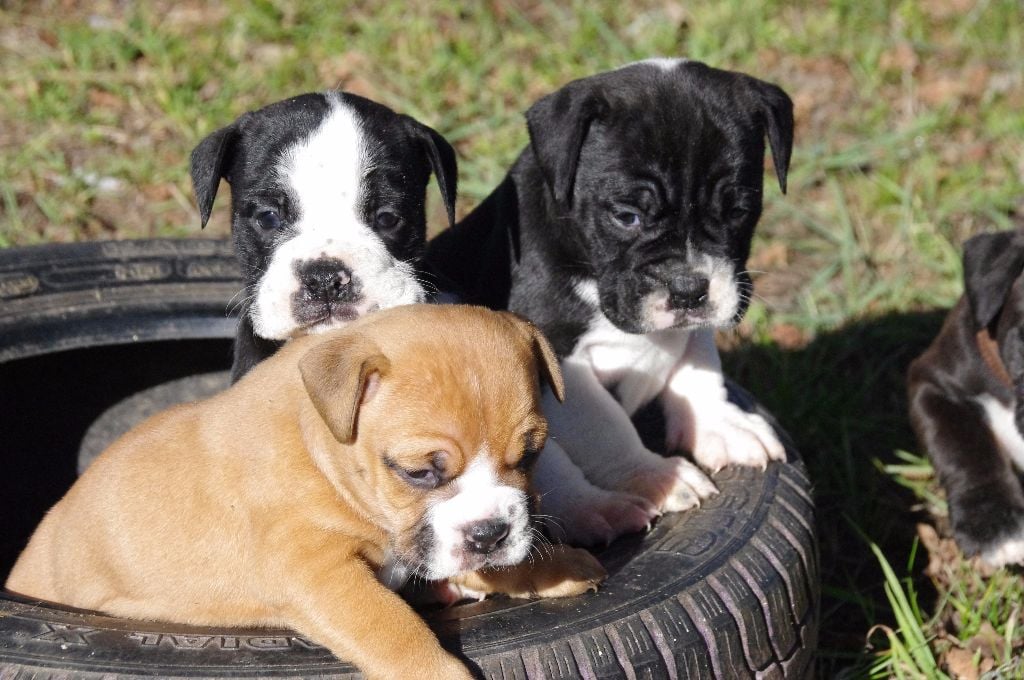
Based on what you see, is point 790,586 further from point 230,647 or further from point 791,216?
point 791,216

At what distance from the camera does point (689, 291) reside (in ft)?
14.4

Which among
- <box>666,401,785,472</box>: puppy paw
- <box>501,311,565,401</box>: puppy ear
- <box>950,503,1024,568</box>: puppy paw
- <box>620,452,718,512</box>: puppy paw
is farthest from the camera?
<box>950,503,1024,568</box>: puppy paw

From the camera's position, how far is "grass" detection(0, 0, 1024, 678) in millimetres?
6340

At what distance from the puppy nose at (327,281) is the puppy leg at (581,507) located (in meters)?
0.93

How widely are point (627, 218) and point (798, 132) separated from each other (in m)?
5.07

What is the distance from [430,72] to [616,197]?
478cm

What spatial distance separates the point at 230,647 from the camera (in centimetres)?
347

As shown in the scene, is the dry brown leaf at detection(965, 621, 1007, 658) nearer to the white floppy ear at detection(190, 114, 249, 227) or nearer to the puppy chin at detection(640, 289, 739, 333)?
the puppy chin at detection(640, 289, 739, 333)

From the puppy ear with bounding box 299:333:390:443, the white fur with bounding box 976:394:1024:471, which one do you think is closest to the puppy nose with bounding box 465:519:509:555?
the puppy ear with bounding box 299:333:390:443

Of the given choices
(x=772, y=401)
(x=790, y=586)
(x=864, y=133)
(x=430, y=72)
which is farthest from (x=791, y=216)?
(x=790, y=586)

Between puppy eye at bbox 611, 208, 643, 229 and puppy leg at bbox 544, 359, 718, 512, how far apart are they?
56 cm

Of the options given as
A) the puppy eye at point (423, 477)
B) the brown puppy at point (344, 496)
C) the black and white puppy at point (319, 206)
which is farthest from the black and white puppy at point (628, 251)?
the puppy eye at point (423, 477)

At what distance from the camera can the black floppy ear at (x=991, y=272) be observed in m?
5.29

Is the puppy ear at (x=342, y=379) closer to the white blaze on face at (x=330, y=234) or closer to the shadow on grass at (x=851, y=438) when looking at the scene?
the white blaze on face at (x=330, y=234)
